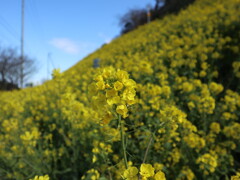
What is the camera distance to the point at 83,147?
282 cm

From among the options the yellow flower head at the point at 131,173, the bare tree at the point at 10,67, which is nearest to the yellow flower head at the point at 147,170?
the yellow flower head at the point at 131,173

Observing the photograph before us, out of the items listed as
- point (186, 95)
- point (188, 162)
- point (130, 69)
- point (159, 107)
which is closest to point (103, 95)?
point (159, 107)

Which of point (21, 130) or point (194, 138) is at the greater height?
point (21, 130)

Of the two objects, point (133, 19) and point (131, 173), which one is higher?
point (133, 19)

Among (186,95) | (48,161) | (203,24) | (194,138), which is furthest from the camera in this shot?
(203,24)

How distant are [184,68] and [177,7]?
13.7 meters

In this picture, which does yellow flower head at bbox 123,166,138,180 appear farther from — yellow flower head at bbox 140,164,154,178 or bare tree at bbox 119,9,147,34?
bare tree at bbox 119,9,147,34

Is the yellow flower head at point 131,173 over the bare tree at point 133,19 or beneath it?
beneath

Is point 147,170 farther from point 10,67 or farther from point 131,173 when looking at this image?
point 10,67

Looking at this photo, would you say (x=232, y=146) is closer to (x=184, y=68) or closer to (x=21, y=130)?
(x=184, y=68)

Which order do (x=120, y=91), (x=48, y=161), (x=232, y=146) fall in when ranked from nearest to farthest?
(x=120, y=91)
(x=232, y=146)
(x=48, y=161)

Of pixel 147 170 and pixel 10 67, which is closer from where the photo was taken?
pixel 147 170

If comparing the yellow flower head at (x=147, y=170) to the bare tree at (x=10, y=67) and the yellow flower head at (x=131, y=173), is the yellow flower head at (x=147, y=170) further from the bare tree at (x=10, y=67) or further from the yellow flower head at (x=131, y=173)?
the bare tree at (x=10, y=67)

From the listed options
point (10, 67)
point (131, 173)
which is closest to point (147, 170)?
point (131, 173)
